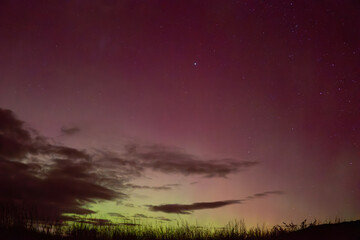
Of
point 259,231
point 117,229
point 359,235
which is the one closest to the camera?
point 359,235

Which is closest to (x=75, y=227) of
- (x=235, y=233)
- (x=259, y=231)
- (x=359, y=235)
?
(x=235, y=233)

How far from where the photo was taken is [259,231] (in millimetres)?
18422

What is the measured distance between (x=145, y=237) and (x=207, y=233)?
156 inches

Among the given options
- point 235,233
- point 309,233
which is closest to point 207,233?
point 235,233

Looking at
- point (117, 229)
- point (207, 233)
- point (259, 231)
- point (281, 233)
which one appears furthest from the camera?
point (117, 229)

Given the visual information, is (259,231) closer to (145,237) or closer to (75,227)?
(145,237)

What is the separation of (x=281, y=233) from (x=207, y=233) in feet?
17.5

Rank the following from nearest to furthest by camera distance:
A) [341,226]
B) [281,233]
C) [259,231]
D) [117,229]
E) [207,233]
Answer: [341,226] → [281,233] → [259,231] → [207,233] → [117,229]

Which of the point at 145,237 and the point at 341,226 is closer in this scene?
the point at 341,226

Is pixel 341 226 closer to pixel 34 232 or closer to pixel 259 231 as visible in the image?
pixel 259 231

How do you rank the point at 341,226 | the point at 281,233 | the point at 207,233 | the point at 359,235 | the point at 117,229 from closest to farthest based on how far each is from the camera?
the point at 359,235
the point at 341,226
the point at 281,233
the point at 207,233
the point at 117,229

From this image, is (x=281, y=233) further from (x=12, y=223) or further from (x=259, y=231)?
(x=12, y=223)

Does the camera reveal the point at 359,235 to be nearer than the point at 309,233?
Yes

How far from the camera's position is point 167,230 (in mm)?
21938
